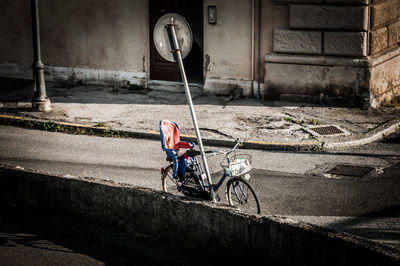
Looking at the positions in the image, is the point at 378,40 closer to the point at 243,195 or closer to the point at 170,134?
the point at 170,134

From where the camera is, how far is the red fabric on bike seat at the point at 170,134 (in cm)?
889

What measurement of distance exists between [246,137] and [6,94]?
275 inches

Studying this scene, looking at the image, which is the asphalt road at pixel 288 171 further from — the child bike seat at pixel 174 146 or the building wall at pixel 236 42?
the building wall at pixel 236 42

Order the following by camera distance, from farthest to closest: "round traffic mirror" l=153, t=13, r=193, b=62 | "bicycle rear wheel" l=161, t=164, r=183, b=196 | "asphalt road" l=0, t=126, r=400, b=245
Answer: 1. "bicycle rear wheel" l=161, t=164, r=183, b=196
2. "asphalt road" l=0, t=126, r=400, b=245
3. "round traffic mirror" l=153, t=13, r=193, b=62

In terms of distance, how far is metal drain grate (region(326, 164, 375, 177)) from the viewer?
10.4 metres

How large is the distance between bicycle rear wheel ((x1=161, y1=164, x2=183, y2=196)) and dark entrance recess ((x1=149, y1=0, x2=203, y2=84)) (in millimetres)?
7064

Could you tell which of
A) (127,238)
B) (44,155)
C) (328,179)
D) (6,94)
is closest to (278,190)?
(328,179)

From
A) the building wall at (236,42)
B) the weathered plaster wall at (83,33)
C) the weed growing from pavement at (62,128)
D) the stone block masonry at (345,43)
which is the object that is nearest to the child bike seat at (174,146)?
the weed growing from pavement at (62,128)

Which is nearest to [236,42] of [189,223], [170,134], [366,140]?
[366,140]

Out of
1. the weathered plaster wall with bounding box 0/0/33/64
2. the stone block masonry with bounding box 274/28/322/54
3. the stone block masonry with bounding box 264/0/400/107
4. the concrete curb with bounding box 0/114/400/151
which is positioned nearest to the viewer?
the concrete curb with bounding box 0/114/400/151

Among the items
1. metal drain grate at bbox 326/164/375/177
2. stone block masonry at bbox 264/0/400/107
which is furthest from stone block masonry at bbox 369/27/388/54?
metal drain grate at bbox 326/164/375/177

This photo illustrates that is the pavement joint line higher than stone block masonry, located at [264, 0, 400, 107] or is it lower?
lower

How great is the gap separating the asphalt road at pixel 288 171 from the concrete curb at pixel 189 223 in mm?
1666

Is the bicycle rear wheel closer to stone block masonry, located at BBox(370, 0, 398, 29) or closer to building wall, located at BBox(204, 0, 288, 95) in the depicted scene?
building wall, located at BBox(204, 0, 288, 95)
